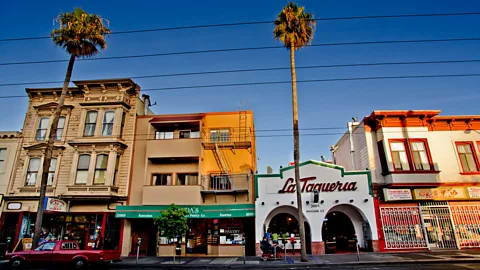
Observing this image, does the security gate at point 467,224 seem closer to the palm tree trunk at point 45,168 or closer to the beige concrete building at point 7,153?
the palm tree trunk at point 45,168

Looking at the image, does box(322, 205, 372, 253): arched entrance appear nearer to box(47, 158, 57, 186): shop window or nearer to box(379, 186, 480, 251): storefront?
box(379, 186, 480, 251): storefront

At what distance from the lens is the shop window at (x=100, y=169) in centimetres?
2175

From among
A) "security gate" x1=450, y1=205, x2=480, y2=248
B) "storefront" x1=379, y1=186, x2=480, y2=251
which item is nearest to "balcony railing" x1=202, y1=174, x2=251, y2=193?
"storefront" x1=379, y1=186, x2=480, y2=251

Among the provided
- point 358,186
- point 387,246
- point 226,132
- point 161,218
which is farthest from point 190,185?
point 387,246

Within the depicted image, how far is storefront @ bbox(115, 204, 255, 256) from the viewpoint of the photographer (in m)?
20.0

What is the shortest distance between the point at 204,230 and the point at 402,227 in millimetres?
13830

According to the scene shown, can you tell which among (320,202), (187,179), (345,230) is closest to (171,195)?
(187,179)

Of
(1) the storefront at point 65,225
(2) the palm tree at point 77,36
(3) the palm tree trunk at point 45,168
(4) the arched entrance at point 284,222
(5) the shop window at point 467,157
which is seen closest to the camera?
(3) the palm tree trunk at point 45,168

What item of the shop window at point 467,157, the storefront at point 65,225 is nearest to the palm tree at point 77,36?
the storefront at point 65,225

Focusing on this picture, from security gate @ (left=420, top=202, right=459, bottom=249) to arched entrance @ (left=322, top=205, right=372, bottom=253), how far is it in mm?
3889

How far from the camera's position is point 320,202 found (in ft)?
64.6

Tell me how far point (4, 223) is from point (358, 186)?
26727 mm

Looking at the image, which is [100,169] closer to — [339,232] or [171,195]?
[171,195]

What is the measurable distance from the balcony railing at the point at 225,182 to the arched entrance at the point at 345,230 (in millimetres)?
6726
